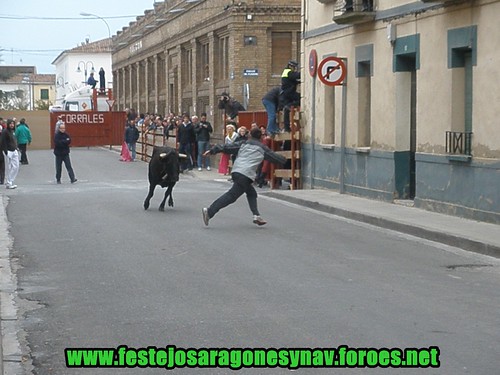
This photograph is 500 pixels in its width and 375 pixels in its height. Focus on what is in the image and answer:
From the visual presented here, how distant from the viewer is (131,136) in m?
42.1

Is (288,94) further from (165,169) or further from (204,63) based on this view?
(204,63)

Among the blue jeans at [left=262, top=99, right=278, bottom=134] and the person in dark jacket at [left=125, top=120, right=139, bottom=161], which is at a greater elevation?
the blue jeans at [left=262, top=99, right=278, bottom=134]

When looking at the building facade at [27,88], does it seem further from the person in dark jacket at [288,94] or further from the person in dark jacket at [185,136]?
the person in dark jacket at [288,94]

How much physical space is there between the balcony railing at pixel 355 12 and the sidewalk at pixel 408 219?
3843mm

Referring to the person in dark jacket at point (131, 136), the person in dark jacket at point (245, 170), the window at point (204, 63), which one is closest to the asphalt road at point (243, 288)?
the person in dark jacket at point (245, 170)

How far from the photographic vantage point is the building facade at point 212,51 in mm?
38812

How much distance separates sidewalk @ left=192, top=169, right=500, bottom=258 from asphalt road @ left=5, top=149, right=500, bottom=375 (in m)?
0.29

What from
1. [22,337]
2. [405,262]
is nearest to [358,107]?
[405,262]

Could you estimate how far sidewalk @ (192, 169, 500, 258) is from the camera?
14844 mm

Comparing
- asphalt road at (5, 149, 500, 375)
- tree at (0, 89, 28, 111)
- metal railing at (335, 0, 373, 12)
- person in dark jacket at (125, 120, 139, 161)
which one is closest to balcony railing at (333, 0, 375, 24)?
metal railing at (335, 0, 373, 12)

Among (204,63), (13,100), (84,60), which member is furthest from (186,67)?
(13,100)

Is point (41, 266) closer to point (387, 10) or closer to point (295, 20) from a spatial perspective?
point (387, 10)

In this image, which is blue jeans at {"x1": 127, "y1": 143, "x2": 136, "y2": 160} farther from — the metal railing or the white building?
the white building

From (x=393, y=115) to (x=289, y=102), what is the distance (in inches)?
255
